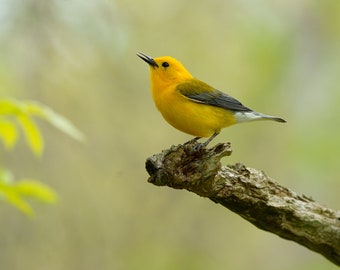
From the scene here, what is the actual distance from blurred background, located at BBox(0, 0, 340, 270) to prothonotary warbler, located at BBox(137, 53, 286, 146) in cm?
170

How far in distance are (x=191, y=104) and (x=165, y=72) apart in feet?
2.51

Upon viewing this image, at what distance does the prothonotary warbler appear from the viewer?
5199 millimetres

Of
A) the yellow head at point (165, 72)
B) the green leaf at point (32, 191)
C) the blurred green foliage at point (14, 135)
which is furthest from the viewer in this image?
the yellow head at point (165, 72)

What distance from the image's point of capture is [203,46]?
979 centimetres

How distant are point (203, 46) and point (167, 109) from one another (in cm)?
468

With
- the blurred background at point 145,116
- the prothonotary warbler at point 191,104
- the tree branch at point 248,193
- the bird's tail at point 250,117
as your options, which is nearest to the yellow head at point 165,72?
the prothonotary warbler at point 191,104

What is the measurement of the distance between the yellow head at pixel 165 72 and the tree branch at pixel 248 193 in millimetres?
1774

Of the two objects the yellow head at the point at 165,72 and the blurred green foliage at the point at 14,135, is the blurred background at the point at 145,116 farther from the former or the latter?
the blurred green foliage at the point at 14,135

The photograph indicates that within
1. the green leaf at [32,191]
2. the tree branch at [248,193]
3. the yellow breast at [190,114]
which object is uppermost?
the yellow breast at [190,114]

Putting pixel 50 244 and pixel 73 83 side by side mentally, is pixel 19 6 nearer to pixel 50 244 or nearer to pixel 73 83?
pixel 73 83

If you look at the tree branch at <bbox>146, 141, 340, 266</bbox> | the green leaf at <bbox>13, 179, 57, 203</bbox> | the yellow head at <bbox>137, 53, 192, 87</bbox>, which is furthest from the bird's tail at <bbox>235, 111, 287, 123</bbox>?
the green leaf at <bbox>13, 179, 57, 203</bbox>

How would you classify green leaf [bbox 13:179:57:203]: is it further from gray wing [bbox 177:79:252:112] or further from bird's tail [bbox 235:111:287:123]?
bird's tail [bbox 235:111:287:123]

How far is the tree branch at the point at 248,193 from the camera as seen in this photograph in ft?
12.6

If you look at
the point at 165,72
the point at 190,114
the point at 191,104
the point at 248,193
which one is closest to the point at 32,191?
the point at 248,193
